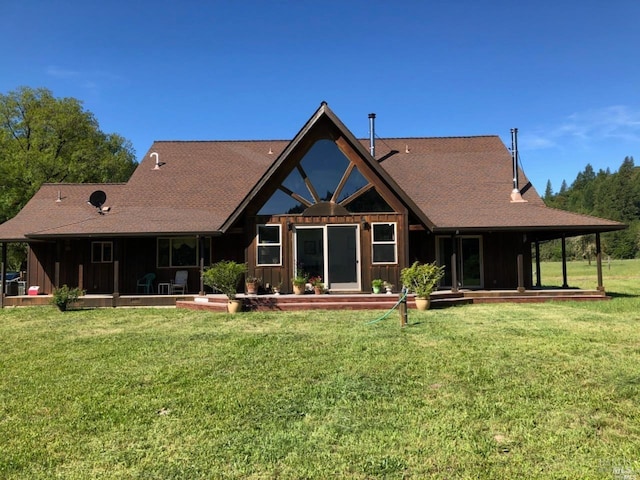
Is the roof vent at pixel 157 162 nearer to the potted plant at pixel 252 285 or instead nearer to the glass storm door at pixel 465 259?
the potted plant at pixel 252 285

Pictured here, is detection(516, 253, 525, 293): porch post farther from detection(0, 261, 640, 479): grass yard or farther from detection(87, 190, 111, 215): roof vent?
detection(87, 190, 111, 215): roof vent

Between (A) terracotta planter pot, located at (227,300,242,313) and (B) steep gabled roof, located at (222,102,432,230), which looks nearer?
(A) terracotta planter pot, located at (227,300,242,313)

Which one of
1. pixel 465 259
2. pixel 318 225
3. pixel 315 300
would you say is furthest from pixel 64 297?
pixel 465 259

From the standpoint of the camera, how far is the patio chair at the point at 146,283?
15344mm

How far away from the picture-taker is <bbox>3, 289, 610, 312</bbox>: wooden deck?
12547 mm

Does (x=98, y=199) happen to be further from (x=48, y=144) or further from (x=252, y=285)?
(x=48, y=144)

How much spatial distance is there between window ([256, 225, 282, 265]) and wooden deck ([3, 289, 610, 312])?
156 centimetres

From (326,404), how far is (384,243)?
970cm

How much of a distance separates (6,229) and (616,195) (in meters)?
97.7

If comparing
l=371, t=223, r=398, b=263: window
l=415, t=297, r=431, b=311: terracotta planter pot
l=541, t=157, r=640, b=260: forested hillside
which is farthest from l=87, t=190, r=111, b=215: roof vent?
l=541, t=157, r=640, b=260: forested hillside

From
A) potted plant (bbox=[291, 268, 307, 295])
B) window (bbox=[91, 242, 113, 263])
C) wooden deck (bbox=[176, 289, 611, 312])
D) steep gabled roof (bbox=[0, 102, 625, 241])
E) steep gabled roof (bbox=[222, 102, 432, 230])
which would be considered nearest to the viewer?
wooden deck (bbox=[176, 289, 611, 312])

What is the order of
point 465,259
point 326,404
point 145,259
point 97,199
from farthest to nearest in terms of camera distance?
point 97,199 < point 465,259 < point 145,259 < point 326,404

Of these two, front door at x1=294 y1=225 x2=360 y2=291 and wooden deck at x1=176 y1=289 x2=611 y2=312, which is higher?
front door at x1=294 y1=225 x2=360 y2=291

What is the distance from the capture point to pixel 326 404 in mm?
4723
